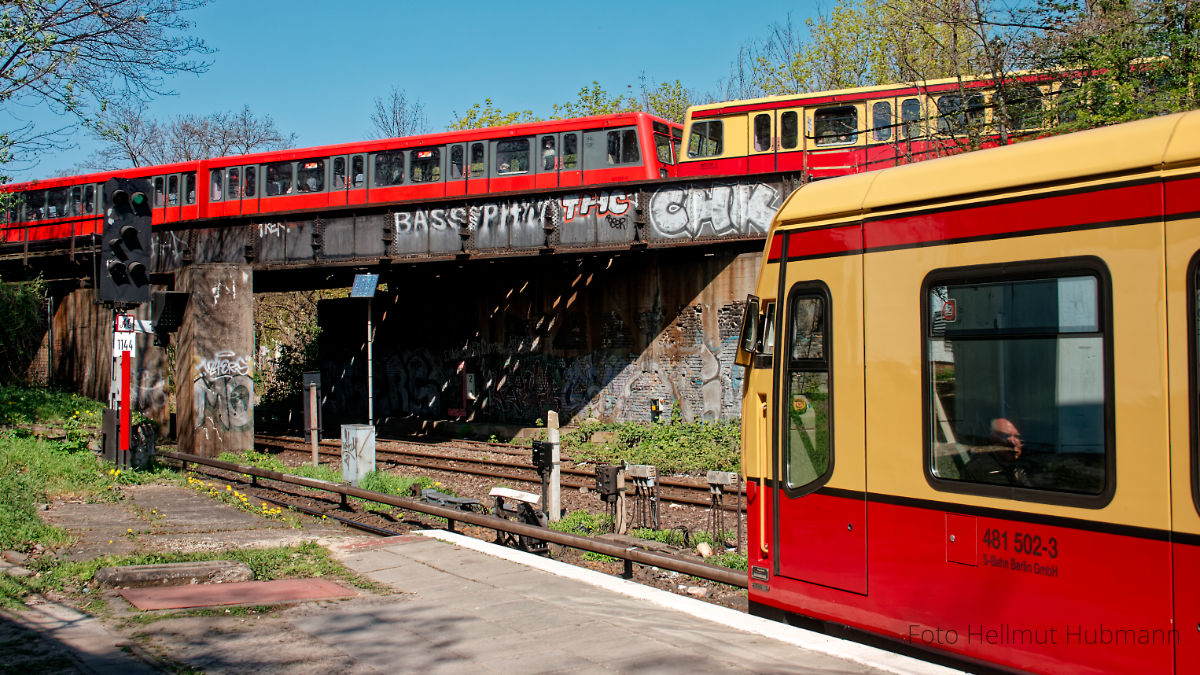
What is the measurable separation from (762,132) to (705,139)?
4.91ft

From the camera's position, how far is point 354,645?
622 cm

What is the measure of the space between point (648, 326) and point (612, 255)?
8.08 ft

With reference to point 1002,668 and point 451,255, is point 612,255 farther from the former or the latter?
point 1002,668

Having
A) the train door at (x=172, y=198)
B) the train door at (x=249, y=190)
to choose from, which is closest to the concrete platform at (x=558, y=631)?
the train door at (x=249, y=190)

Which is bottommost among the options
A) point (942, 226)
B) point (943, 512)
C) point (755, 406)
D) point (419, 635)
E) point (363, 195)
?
point (419, 635)

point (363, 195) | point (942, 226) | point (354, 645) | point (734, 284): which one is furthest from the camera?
point (363, 195)

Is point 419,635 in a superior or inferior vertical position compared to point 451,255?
inferior

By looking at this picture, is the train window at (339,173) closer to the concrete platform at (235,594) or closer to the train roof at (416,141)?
the train roof at (416,141)

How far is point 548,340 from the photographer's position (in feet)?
85.5

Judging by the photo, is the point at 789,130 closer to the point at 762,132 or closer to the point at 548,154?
the point at 762,132

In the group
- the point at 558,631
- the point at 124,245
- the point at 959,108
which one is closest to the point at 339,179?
the point at 124,245

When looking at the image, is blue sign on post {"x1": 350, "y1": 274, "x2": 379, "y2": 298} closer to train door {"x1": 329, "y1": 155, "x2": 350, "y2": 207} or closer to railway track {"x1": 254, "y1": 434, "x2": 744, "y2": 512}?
railway track {"x1": 254, "y1": 434, "x2": 744, "y2": 512}

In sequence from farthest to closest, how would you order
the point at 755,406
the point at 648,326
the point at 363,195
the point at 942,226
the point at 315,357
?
the point at 315,357 < the point at 363,195 < the point at 648,326 < the point at 755,406 < the point at 942,226

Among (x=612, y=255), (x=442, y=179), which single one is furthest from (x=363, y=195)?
(x=612, y=255)
